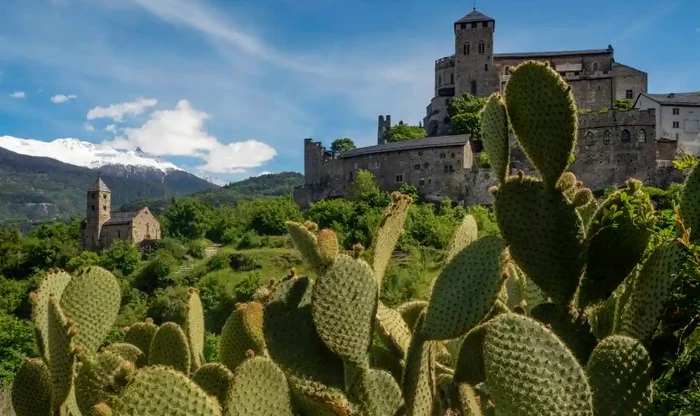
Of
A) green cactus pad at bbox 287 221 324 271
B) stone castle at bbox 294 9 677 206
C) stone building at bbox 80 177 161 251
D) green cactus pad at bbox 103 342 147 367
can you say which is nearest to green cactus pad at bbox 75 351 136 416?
green cactus pad at bbox 103 342 147 367

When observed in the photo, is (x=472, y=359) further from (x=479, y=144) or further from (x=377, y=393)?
(x=479, y=144)

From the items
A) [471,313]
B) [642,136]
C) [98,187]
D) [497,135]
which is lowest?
[471,313]

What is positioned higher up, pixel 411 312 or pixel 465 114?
pixel 465 114

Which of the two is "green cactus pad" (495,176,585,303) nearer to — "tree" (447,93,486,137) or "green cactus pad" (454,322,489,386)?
"green cactus pad" (454,322,489,386)

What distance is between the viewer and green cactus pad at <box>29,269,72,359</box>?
4.21 metres

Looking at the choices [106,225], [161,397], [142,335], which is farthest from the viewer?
[106,225]

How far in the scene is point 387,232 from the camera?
3.96m

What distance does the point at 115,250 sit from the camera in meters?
67.6

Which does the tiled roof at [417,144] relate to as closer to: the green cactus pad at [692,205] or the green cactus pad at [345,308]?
the green cactus pad at [692,205]

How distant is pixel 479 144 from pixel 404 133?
1329 centimetres

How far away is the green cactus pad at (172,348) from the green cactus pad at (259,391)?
1271 mm

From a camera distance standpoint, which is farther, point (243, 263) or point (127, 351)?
point (243, 263)

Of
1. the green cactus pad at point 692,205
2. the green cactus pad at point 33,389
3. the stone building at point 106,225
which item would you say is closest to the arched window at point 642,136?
the stone building at point 106,225

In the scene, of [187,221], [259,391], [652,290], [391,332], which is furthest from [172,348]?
[187,221]
